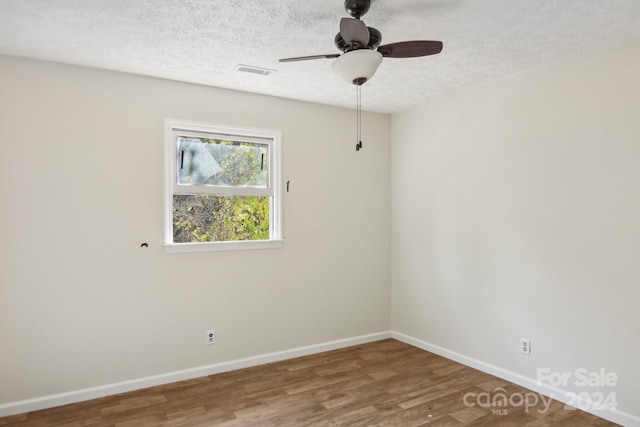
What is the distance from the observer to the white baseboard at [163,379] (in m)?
2.85

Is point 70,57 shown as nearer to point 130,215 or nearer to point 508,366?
point 130,215

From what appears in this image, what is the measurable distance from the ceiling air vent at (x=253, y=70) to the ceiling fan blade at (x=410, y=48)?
1225mm

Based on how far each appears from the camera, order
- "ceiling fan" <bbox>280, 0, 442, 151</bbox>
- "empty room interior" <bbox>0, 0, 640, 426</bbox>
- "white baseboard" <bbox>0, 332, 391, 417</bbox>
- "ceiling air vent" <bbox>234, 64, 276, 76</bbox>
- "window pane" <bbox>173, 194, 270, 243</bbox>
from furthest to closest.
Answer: "window pane" <bbox>173, 194, 270, 243</bbox> < "ceiling air vent" <bbox>234, 64, 276, 76</bbox> < "white baseboard" <bbox>0, 332, 391, 417</bbox> < "empty room interior" <bbox>0, 0, 640, 426</bbox> < "ceiling fan" <bbox>280, 0, 442, 151</bbox>

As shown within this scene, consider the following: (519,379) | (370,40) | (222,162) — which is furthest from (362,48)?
(519,379)

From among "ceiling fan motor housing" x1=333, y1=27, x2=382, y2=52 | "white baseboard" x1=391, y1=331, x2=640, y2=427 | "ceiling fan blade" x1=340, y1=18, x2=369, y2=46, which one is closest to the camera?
"ceiling fan blade" x1=340, y1=18, x2=369, y2=46

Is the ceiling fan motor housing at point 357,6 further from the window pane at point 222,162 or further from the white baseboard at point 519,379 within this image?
the white baseboard at point 519,379

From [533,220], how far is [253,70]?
2.43m

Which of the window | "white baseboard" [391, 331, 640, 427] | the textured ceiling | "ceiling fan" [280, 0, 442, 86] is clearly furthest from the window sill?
"ceiling fan" [280, 0, 442, 86]

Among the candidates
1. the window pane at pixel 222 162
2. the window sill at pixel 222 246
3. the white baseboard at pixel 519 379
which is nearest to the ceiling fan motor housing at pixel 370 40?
the window pane at pixel 222 162

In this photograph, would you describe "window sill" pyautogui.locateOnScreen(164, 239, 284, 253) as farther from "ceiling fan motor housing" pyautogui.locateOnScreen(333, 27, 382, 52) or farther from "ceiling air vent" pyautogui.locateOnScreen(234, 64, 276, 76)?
"ceiling fan motor housing" pyautogui.locateOnScreen(333, 27, 382, 52)

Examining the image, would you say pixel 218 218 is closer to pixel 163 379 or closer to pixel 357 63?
pixel 163 379

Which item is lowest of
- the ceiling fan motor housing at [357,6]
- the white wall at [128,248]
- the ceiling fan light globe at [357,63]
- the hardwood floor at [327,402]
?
the hardwood floor at [327,402]

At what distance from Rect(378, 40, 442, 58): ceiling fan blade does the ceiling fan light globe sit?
0.11 metres

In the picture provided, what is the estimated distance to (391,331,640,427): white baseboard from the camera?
264cm
